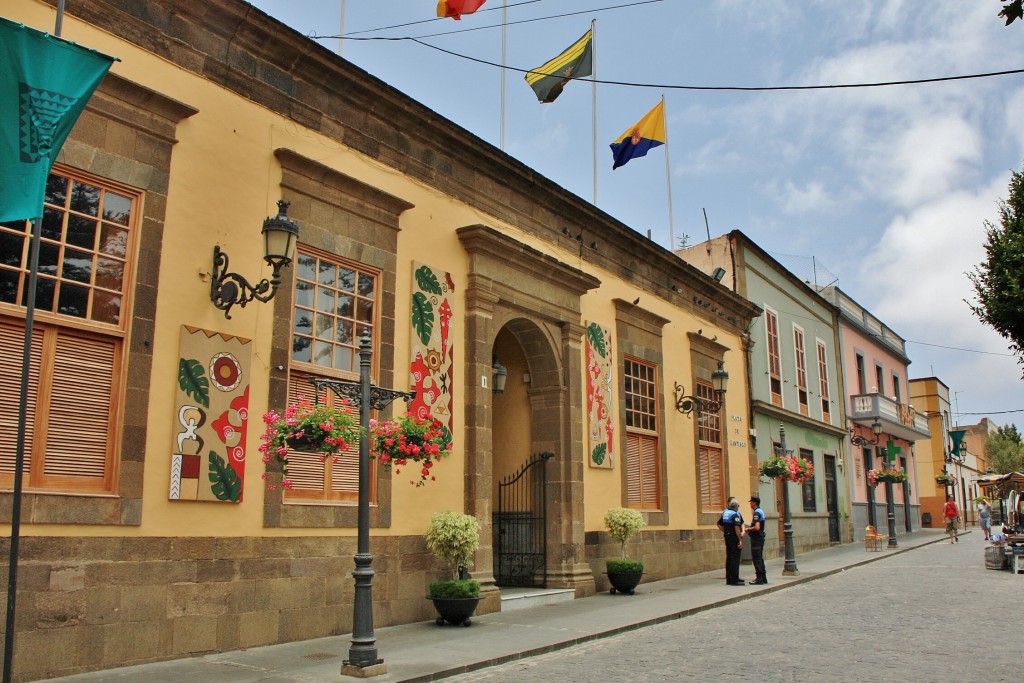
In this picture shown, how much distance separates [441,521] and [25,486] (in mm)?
4975

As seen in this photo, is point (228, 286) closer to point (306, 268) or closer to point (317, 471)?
point (306, 268)

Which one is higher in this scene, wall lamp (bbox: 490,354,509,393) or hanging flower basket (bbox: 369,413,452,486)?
wall lamp (bbox: 490,354,509,393)

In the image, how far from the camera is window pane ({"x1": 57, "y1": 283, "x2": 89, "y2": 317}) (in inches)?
308

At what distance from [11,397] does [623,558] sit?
33.3ft

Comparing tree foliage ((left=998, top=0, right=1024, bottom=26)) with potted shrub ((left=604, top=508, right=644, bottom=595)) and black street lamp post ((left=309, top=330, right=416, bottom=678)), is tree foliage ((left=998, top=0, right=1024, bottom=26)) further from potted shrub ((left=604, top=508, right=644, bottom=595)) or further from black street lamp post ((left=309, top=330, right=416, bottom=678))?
potted shrub ((left=604, top=508, right=644, bottom=595))

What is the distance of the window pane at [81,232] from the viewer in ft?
26.0

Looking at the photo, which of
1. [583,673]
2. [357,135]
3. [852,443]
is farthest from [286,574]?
[852,443]

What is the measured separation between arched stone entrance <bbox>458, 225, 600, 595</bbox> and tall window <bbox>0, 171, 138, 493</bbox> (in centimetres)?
525

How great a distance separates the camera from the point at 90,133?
803 cm

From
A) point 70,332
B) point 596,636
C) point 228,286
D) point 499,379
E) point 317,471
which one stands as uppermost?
point 228,286

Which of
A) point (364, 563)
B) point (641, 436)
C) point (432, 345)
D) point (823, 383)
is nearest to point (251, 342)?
point (364, 563)

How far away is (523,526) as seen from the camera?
1434 cm

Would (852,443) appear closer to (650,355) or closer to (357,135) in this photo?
(650,355)

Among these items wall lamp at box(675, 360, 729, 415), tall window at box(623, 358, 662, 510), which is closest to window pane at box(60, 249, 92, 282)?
tall window at box(623, 358, 662, 510)
